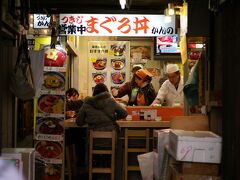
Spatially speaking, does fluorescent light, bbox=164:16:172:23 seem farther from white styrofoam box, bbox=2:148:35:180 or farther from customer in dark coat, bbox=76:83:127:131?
white styrofoam box, bbox=2:148:35:180

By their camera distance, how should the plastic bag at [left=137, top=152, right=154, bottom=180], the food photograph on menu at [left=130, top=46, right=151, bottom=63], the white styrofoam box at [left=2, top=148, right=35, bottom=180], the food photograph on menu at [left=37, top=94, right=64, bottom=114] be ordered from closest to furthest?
1. the white styrofoam box at [left=2, top=148, right=35, bottom=180]
2. the plastic bag at [left=137, top=152, right=154, bottom=180]
3. the food photograph on menu at [left=37, top=94, right=64, bottom=114]
4. the food photograph on menu at [left=130, top=46, right=151, bottom=63]

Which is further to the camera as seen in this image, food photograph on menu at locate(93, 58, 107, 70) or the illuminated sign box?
food photograph on menu at locate(93, 58, 107, 70)

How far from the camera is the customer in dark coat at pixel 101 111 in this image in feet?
27.2

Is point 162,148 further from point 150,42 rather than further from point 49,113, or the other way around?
point 150,42

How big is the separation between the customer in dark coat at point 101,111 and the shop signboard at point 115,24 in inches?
47.0

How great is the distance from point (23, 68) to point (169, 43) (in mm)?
6876

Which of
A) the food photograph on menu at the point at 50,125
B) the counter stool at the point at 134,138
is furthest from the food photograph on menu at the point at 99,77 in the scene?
the counter stool at the point at 134,138

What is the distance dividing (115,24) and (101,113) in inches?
72.6

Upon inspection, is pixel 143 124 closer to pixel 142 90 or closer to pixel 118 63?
pixel 142 90

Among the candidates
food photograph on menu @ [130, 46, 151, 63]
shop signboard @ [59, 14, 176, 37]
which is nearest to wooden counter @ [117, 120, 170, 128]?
shop signboard @ [59, 14, 176, 37]

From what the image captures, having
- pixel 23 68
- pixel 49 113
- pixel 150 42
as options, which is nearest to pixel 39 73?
pixel 23 68

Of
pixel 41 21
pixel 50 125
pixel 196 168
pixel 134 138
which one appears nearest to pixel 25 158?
pixel 196 168

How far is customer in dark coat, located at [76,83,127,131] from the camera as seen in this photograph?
830 cm

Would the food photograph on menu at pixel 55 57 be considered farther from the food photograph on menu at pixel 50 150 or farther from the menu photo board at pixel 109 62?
the menu photo board at pixel 109 62
